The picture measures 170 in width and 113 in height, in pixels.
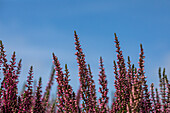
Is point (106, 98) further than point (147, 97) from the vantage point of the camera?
Yes

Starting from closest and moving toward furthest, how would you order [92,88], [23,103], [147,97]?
1. [147,97]
2. [92,88]
3. [23,103]

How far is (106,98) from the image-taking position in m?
5.22

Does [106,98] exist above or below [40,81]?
below

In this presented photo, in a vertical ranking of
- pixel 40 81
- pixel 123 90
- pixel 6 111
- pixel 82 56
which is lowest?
pixel 6 111

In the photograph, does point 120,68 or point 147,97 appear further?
point 120,68

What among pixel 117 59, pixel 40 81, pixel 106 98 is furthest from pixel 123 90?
pixel 40 81

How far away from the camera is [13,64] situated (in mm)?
6004

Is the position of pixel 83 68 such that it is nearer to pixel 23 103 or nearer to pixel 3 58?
pixel 23 103

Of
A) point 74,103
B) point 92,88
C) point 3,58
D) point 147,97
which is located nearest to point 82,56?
point 92,88

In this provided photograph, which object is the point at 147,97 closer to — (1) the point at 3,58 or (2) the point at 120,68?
(2) the point at 120,68

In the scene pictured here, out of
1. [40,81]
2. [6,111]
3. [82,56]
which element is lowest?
[6,111]

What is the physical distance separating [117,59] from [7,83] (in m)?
2.61

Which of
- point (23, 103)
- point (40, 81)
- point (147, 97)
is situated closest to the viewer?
point (147, 97)

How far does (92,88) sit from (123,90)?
66cm
